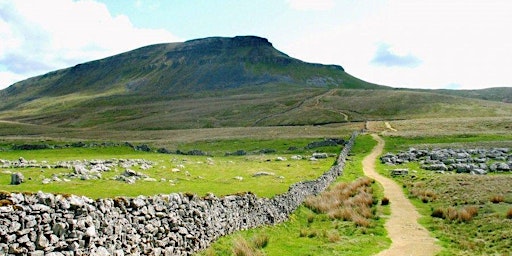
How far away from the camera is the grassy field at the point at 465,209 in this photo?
73.9 feet

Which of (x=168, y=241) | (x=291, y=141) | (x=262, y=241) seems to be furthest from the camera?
(x=291, y=141)

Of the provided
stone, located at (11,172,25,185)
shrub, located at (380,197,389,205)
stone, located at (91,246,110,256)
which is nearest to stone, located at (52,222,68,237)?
stone, located at (91,246,110,256)

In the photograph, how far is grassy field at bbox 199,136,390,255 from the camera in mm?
20672

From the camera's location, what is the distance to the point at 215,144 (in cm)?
9181

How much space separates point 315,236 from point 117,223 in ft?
45.2

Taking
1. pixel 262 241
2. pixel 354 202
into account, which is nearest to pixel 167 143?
pixel 354 202

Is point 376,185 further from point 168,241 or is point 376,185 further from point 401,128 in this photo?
point 401,128

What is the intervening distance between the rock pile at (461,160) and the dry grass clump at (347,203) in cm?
1554

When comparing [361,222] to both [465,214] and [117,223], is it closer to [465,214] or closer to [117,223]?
[465,214]

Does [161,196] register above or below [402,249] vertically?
above

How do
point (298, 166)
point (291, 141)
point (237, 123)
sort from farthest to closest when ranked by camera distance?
point (237, 123)
point (291, 141)
point (298, 166)

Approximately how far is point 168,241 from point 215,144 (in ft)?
246

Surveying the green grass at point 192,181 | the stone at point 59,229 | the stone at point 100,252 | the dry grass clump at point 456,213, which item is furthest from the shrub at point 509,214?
the stone at point 59,229

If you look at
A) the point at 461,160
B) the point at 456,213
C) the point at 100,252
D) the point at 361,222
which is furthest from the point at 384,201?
the point at 461,160
